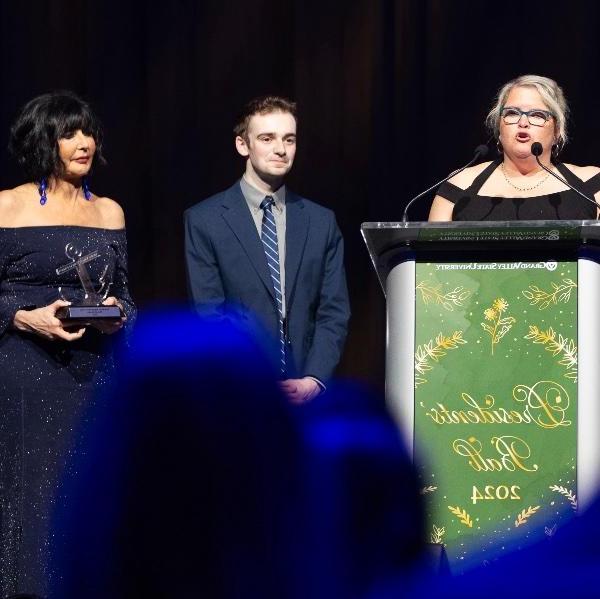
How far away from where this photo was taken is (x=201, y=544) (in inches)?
35.1

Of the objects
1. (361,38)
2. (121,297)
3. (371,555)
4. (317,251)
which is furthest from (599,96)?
(371,555)

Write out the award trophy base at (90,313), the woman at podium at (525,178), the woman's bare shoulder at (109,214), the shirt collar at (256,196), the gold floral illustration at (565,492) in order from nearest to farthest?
the gold floral illustration at (565,492) < the award trophy base at (90,313) < the woman at podium at (525,178) < the woman's bare shoulder at (109,214) < the shirt collar at (256,196)

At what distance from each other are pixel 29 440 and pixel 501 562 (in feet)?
8.83

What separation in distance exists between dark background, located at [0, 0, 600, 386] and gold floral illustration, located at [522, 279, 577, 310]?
94.7 inches

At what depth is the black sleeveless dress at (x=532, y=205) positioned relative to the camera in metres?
3.33

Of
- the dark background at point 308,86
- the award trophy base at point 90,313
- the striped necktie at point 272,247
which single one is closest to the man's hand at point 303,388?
the striped necktie at point 272,247

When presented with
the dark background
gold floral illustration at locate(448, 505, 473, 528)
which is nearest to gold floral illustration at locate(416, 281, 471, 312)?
gold floral illustration at locate(448, 505, 473, 528)

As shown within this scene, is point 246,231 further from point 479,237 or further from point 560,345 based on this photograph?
point 560,345

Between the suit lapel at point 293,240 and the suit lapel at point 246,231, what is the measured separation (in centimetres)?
6

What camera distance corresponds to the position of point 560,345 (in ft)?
8.77

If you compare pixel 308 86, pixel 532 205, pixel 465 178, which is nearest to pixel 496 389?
pixel 532 205

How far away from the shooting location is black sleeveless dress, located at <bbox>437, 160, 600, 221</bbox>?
3.33 metres

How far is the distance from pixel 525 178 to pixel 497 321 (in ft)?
2.69

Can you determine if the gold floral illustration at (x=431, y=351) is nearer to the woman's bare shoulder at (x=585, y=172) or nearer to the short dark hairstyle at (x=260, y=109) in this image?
the woman's bare shoulder at (x=585, y=172)
